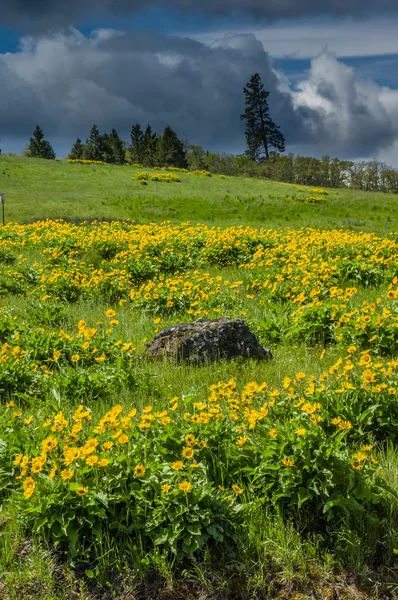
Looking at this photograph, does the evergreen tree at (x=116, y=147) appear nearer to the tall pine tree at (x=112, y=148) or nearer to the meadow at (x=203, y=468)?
the tall pine tree at (x=112, y=148)

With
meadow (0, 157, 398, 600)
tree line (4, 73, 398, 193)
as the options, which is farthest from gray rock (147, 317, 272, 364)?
tree line (4, 73, 398, 193)

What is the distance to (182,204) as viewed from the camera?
28312 mm

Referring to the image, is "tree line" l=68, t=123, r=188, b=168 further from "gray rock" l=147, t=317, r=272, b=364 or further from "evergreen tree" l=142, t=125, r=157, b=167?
"gray rock" l=147, t=317, r=272, b=364

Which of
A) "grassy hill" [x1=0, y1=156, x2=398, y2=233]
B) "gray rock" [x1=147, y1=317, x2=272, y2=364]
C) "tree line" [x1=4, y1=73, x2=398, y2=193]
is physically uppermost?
"tree line" [x1=4, y1=73, x2=398, y2=193]

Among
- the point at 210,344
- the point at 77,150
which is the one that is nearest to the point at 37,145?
the point at 77,150

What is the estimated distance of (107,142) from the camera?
92188mm

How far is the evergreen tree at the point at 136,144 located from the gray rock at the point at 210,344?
88.5 meters

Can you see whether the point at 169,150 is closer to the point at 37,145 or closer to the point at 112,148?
the point at 112,148

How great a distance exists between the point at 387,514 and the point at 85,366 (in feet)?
12.3

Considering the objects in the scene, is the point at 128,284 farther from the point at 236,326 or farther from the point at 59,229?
the point at 59,229

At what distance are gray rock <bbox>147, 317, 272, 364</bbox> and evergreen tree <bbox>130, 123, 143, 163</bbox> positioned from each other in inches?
3485

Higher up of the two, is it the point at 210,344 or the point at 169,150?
the point at 169,150

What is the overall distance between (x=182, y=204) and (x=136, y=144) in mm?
70532

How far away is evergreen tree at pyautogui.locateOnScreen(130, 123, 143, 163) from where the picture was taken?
300 ft
